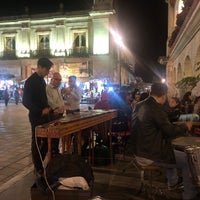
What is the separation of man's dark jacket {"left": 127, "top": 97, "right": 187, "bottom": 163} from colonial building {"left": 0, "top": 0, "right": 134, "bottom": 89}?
3252cm

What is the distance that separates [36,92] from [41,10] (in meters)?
40.3

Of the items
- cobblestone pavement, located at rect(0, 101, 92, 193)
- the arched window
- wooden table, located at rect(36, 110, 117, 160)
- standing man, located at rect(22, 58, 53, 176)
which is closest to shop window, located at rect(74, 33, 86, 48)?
the arched window

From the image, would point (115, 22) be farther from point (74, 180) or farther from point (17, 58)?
point (74, 180)

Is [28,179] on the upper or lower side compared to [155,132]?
lower

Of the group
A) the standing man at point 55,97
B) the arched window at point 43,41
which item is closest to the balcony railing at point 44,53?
the arched window at point 43,41

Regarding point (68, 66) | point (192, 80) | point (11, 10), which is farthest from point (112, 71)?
point (192, 80)

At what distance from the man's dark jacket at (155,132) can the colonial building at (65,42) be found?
32520 mm

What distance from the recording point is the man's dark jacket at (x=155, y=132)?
4.06m

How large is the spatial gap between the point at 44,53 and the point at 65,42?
3.16m

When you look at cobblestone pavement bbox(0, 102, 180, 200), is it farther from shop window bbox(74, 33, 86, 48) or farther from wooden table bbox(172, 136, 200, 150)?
shop window bbox(74, 33, 86, 48)

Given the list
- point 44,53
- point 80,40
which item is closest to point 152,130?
point 80,40

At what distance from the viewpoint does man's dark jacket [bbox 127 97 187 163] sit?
406 centimetres

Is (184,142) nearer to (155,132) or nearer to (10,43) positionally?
(155,132)

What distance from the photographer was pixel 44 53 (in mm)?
39875
